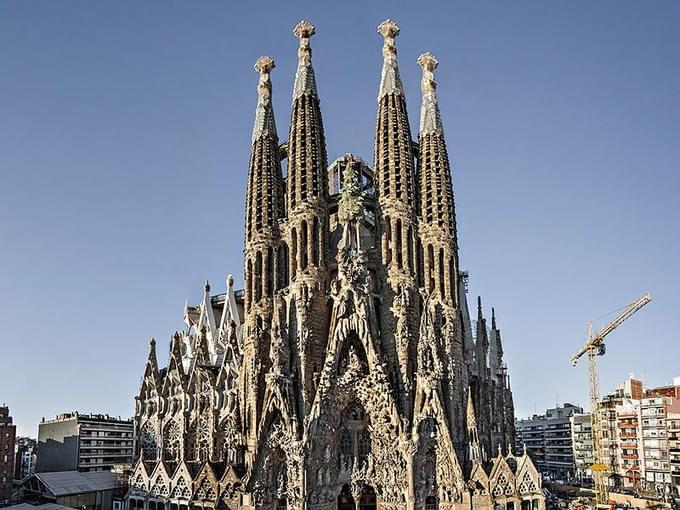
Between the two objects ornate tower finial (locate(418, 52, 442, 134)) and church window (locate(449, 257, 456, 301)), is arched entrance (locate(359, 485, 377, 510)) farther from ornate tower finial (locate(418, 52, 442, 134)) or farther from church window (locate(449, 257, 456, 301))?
ornate tower finial (locate(418, 52, 442, 134))

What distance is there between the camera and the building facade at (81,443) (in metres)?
73.7

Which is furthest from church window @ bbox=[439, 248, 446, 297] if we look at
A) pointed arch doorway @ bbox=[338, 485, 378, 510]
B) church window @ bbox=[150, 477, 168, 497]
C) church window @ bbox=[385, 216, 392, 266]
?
church window @ bbox=[150, 477, 168, 497]

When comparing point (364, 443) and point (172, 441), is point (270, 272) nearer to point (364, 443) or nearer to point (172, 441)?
point (364, 443)

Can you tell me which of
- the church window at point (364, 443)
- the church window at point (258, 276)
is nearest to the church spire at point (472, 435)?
the church window at point (364, 443)

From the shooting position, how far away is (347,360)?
145ft

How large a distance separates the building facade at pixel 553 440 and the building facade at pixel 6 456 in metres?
66.1

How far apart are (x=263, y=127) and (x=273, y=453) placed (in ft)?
79.5

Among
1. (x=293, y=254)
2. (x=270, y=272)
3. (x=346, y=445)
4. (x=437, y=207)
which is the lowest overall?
(x=346, y=445)

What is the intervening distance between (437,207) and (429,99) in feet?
31.6

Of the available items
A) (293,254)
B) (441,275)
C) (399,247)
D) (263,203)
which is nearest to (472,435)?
(441,275)

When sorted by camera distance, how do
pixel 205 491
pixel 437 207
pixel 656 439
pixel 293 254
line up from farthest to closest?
pixel 656 439, pixel 437 207, pixel 293 254, pixel 205 491

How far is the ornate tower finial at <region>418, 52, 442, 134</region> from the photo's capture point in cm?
5181

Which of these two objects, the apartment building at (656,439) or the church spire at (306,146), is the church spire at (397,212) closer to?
the church spire at (306,146)

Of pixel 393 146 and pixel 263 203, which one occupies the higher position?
pixel 393 146
